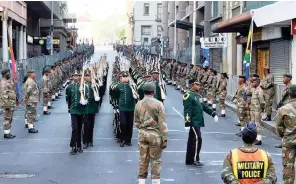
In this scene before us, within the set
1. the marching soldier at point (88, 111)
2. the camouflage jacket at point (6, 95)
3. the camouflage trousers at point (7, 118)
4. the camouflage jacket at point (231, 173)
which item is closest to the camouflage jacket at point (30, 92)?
the camouflage jacket at point (6, 95)

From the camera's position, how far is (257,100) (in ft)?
50.5

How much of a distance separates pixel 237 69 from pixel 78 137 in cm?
2052

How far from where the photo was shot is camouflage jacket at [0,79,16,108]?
1596 centimetres

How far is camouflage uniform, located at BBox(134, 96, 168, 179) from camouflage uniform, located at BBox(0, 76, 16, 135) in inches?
290

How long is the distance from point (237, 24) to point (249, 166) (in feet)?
69.8

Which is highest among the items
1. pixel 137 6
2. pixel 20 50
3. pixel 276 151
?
pixel 137 6

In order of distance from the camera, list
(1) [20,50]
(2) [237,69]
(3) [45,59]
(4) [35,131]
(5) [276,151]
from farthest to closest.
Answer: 1. (1) [20,50]
2. (3) [45,59]
3. (2) [237,69]
4. (4) [35,131]
5. (5) [276,151]

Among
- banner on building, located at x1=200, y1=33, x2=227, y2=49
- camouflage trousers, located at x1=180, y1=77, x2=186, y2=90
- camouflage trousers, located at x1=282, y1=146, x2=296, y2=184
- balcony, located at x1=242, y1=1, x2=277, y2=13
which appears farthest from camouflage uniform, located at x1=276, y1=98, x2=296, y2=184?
camouflage trousers, located at x1=180, y1=77, x2=186, y2=90

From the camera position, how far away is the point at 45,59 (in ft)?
127

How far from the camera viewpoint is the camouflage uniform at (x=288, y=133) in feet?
30.2

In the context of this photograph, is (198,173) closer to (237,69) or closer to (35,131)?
(35,131)

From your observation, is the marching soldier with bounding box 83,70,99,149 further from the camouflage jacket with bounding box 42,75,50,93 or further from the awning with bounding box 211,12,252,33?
the awning with bounding box 211,12,252,33

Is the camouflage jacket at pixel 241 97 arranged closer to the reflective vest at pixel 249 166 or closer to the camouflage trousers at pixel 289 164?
the camouflage trousers at pixel 289 164

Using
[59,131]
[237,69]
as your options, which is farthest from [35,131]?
[237,69]
